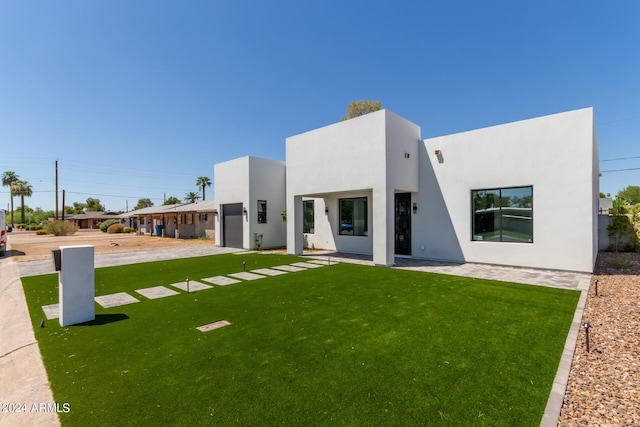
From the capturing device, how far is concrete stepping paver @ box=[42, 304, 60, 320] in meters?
5.02

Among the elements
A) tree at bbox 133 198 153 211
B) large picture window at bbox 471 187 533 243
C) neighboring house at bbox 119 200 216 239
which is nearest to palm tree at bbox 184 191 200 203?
neighboring house at bbox 119 200 216 239

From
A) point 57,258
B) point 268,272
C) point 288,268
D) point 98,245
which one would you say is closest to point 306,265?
point 288,268

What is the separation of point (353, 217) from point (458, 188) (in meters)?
4.93

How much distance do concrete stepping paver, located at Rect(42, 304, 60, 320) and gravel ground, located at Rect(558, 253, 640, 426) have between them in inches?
298

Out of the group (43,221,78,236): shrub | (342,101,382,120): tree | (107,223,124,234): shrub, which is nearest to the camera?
(342,101,382,120): tree

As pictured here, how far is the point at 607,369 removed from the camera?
3131 millimetres

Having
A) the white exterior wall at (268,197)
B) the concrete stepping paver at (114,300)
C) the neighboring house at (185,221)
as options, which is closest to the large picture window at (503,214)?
the white exterior wall at (268,197)

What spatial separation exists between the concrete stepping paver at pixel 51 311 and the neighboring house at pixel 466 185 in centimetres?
846

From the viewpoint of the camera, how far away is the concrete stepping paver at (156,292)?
6.39m

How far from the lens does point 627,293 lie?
614 centimetres

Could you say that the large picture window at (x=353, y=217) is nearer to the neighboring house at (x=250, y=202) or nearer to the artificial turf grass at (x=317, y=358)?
the neighboring house at (x=250, y=202)

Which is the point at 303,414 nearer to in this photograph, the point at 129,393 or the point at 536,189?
the point at 129,393

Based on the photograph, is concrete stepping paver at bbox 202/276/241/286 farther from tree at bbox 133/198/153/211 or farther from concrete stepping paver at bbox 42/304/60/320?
tree at bbox 133/198/153/211

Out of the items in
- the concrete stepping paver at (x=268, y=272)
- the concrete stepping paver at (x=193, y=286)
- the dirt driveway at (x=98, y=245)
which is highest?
the concrete stepping paver at (x=193, y=286)
